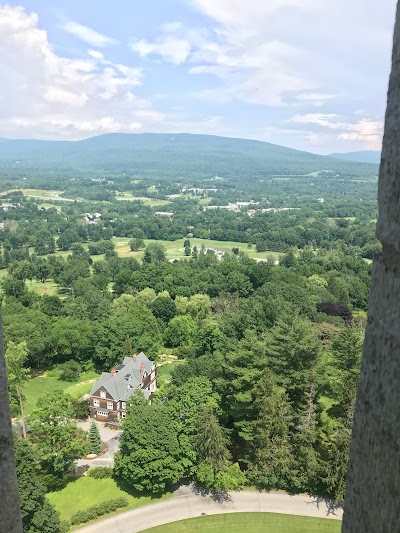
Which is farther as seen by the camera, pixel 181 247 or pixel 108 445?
pixel 181 247

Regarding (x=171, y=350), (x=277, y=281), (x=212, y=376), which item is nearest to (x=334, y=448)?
(x=212, y=376)

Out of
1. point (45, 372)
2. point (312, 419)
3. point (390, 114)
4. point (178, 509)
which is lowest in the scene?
point (45, 372)

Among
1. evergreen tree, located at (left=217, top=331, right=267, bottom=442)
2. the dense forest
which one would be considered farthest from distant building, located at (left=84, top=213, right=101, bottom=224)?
evergreen tree, located at (left=217, top=331, right=267, bottom=442)

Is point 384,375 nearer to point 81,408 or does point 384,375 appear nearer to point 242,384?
point 242,384

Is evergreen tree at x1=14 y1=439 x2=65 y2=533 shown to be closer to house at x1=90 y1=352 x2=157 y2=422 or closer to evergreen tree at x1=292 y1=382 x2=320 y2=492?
evergreen tree at x1=292 y1=382 x2=320 y2=492

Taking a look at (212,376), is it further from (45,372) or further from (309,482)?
(45,372)

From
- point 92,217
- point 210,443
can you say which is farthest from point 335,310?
point 92,217

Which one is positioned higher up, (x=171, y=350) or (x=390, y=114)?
(x=390, y=114)
